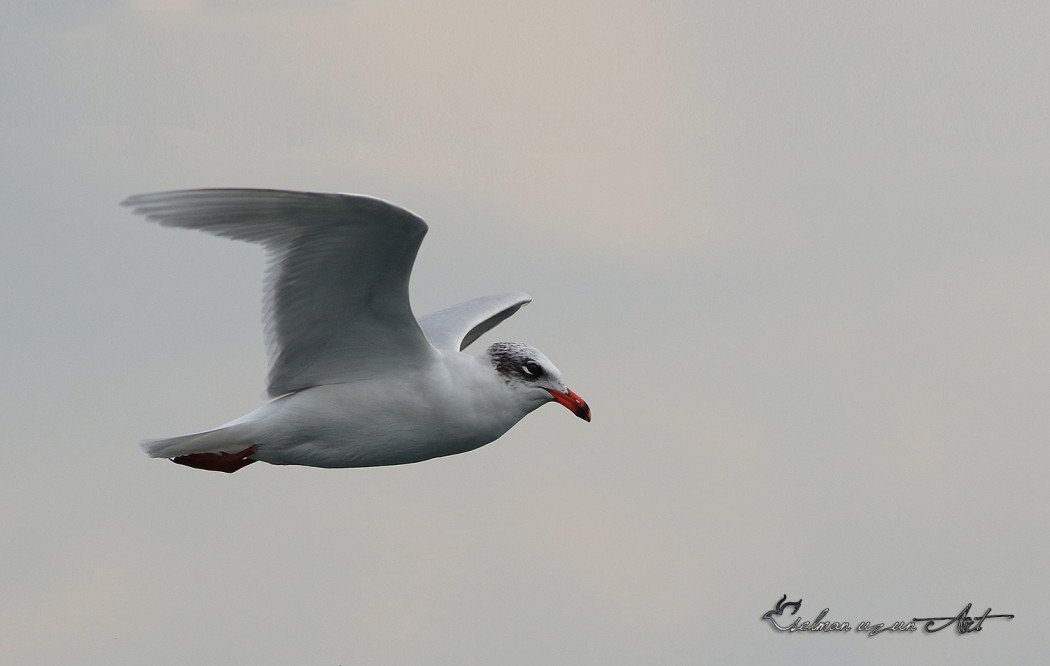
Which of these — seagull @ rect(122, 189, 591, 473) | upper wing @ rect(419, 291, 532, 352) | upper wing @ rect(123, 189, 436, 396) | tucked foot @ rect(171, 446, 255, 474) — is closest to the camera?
upper wing @ rect(123, 189, 436, 396)

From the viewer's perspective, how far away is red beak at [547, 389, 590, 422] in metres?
12.4

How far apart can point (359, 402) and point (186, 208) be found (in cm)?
253

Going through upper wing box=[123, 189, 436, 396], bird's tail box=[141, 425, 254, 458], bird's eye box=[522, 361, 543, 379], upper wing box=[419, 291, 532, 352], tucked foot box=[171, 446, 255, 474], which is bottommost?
tucked foot box=[171, 446, 255, 474]

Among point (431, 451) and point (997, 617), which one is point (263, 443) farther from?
point (997, 617)

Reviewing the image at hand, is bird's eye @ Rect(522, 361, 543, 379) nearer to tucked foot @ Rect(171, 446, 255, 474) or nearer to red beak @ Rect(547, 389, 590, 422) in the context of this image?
red beak @ Rect(547, 389, 590, 422)

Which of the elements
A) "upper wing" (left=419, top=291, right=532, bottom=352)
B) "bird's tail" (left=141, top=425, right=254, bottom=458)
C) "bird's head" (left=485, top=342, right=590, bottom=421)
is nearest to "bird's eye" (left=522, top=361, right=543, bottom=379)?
"bird's head" (left=485, top=342, right=590, bottom=421)

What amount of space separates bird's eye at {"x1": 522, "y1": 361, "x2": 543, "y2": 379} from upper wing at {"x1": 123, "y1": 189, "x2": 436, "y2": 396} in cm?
83

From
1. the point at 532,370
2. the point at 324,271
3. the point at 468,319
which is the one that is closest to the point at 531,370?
the point at 532,370

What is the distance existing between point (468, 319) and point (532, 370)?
286 cm

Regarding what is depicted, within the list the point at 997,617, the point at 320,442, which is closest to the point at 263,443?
the point at 320,442

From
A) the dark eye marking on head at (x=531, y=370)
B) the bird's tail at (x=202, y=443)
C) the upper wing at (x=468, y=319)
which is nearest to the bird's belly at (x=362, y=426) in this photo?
the bird's tail at (x=202, y=443)

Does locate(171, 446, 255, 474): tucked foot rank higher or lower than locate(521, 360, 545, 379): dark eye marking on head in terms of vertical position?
lower

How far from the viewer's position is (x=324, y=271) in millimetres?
11664

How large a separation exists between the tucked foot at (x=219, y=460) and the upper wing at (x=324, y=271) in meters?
0.64
